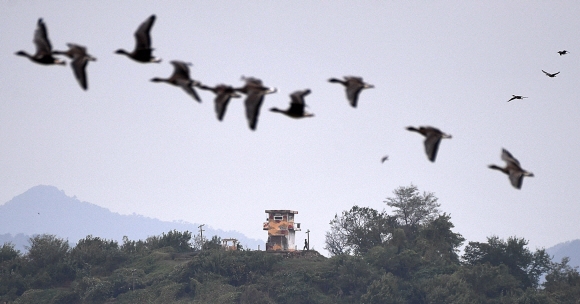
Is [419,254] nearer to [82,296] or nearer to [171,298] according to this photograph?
[171,298]

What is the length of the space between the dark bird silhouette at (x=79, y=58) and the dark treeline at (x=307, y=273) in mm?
61479

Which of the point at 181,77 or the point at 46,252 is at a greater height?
the point at 46,252

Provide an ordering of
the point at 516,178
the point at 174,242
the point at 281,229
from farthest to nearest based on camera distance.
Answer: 1. the point at 174,242
2. the point at 281,229
3. the point at 516,178

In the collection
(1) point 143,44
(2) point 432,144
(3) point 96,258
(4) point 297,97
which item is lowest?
(2) point 432,144

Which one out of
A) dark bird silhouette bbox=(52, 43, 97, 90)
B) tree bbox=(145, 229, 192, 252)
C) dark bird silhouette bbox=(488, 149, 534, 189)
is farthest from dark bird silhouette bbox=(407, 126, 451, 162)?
Result: tree bbox=(145, 229, 192, 252)

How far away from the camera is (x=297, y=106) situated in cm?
2338

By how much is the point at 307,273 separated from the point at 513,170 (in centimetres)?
6449

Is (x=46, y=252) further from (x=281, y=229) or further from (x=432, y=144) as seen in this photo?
(x=432, y=144)

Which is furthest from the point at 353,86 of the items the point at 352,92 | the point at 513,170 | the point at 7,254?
the point at 7,254

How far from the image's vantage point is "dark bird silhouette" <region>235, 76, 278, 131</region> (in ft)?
73.8

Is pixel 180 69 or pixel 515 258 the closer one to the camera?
pixel 180 69

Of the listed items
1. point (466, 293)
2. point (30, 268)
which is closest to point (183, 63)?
point (466, 293)

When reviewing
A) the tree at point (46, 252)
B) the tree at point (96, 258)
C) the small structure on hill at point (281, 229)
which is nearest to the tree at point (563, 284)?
the small structure on hill at point (281, 229)

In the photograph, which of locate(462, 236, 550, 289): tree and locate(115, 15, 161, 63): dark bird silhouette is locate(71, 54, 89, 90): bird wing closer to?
locate(115, 15, 161, 63): dark bird silhouette
